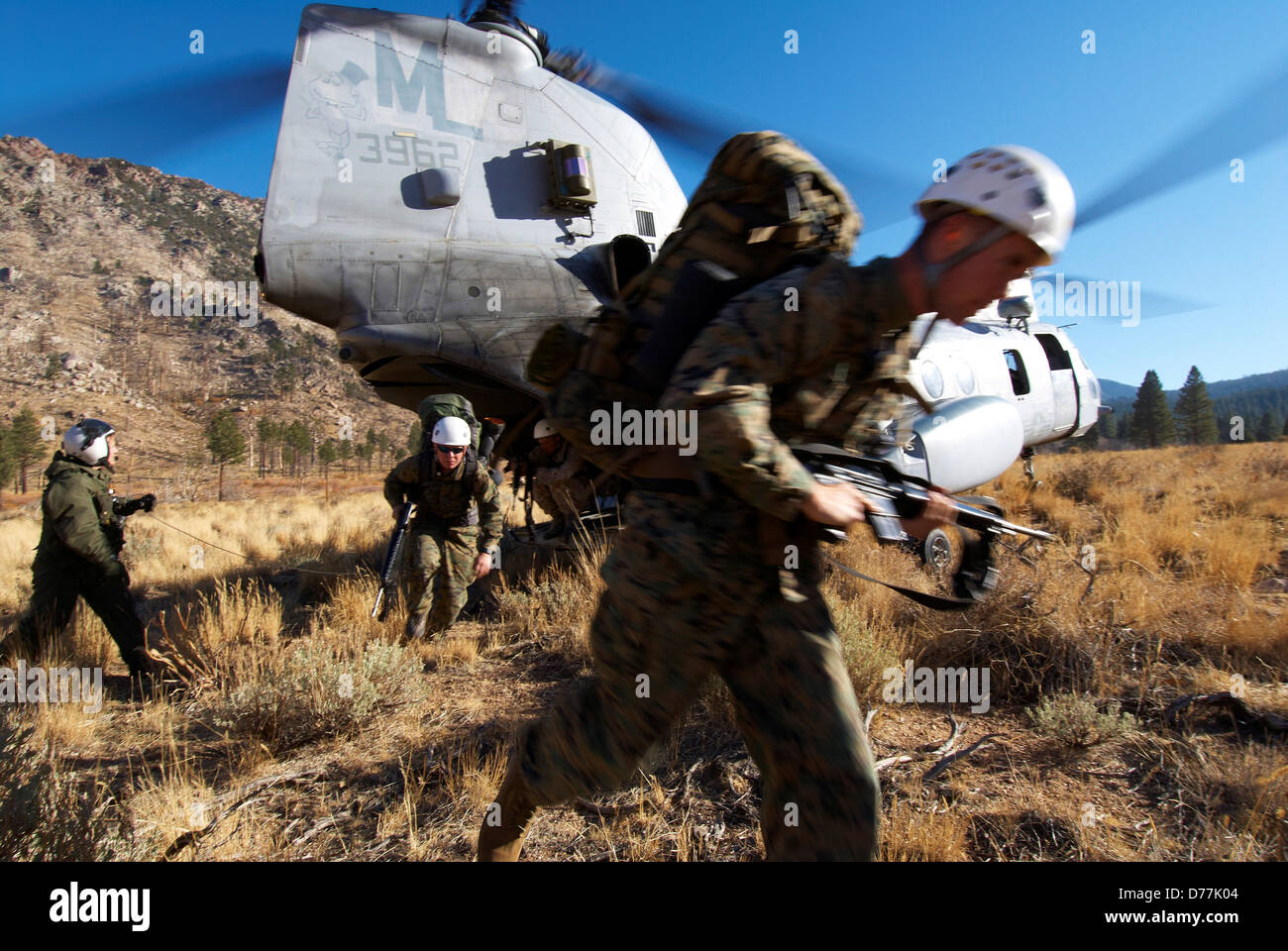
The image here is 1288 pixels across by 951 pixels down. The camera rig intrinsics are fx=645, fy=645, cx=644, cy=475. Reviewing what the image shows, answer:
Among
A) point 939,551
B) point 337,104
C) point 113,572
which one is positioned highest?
point 337,104

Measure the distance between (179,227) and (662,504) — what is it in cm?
12315

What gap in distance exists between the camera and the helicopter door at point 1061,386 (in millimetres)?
7904

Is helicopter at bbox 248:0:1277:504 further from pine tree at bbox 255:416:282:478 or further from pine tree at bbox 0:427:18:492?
pine tree at bbox 255:416:282:478

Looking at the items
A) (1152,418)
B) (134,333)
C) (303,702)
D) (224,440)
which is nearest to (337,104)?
(303,702)

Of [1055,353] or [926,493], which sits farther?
[1055,353]

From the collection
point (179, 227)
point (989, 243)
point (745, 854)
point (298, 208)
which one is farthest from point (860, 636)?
point (179, 227)

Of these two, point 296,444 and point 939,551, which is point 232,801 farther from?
point 296,444

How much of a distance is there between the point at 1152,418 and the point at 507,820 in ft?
194

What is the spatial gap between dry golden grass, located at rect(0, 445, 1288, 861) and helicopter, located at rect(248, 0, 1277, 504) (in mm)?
1439

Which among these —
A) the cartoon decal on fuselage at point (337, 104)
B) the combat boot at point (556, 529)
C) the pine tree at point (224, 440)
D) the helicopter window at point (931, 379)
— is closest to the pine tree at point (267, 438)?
the pine tree at point (224, 440)

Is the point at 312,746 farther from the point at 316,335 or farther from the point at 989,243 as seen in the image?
the point at 316,335

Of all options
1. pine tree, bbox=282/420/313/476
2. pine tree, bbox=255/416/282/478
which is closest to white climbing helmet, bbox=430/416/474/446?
pine tree, bbox=282/420/313/476

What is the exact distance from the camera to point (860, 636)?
3.68 m

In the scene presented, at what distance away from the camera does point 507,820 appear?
6.57 feet
